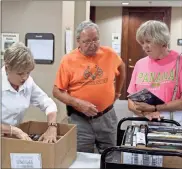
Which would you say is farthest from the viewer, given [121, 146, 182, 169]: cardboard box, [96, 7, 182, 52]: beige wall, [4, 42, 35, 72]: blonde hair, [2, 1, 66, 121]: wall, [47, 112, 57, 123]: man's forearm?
[96, 7, 182, 52]: beige wall

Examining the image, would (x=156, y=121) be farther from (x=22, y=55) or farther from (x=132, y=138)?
(x=22, y=55)

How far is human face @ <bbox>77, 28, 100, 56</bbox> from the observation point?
63.4 inches

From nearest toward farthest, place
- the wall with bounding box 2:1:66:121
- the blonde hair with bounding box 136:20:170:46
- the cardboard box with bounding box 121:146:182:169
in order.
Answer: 1. the cardboard box with bounding box 121:146:182:169
2. the blonde hair with bounding box 136:20:170:46
3. the wall with bounding box 2:1:66:121

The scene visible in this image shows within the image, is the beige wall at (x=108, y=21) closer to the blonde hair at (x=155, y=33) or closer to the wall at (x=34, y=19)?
the wall at (x=34, y=19)

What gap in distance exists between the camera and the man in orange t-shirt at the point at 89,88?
1629 millimetres

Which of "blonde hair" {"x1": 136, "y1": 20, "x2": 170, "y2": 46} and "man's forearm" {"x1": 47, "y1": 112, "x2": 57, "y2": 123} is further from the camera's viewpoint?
"blonde hair" {"x1": 136, "y1": 20, "x2": 170, "y2": 46}

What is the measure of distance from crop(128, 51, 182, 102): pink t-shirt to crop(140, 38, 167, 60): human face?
0.04 meters

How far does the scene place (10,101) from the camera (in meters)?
1.18

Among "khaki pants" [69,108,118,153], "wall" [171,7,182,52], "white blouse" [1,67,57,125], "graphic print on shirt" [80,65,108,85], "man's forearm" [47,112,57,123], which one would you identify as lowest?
"khaki pants" [69,108,118,153]

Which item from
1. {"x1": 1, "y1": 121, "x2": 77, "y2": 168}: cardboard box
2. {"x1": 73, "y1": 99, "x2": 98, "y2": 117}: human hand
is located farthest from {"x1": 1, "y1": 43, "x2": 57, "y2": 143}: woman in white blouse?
{"x1": 73, "y1": 99, "x2": 98, "y2": 117}: human hand

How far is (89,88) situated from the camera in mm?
1645

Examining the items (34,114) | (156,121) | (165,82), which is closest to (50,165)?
(156,121)

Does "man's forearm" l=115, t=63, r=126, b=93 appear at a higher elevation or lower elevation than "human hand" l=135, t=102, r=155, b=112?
higher

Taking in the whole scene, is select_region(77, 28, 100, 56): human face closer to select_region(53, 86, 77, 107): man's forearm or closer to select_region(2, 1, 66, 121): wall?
select_region(53, 86, 77, 107): man's forearm
